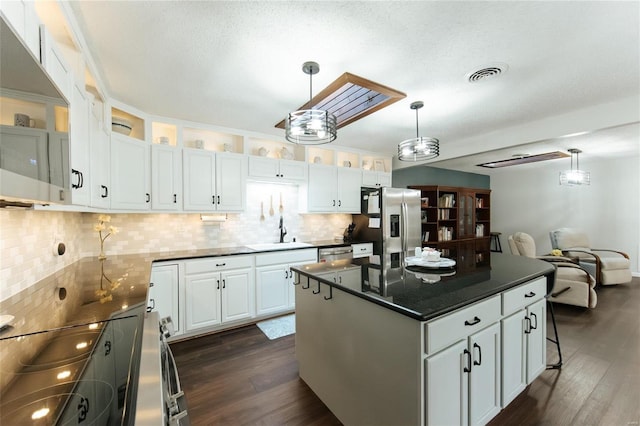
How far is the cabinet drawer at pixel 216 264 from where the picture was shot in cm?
290

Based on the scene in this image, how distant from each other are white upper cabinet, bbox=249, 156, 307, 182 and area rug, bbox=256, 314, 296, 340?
191 centimetres

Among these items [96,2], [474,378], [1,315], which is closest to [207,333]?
[1,315]

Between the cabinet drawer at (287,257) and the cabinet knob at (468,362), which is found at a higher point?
the cabinet drawer at (287,257)

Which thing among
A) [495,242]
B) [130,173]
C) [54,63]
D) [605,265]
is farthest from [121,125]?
[495,242]

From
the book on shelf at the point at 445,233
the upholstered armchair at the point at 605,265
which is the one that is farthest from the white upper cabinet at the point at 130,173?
the upholstered armchair at the point at 605,265

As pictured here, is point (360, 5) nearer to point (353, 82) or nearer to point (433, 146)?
point (353, 82)

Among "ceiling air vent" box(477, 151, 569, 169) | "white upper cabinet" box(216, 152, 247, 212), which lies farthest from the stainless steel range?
"ceiling air vent" box(477, 151, 569, 169)

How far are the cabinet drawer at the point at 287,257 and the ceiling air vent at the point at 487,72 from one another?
8.70 ft

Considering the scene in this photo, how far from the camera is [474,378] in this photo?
1.46 m

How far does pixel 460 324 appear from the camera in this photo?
137 cm

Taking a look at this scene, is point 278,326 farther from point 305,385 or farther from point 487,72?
point 487,72

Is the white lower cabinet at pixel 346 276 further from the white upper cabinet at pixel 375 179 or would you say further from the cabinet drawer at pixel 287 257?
the white upper cabinet at pixel 375 179

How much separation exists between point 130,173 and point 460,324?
3.24 metres

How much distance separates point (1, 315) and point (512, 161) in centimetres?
698
